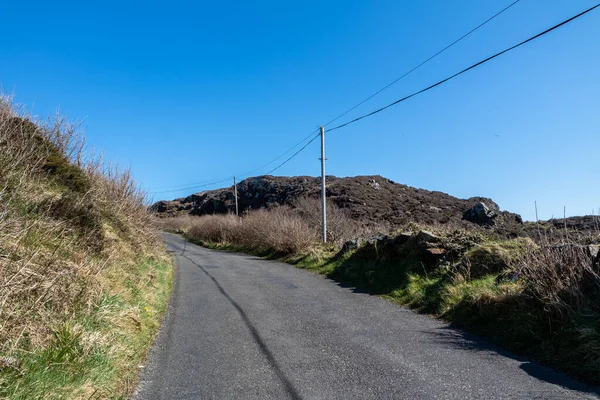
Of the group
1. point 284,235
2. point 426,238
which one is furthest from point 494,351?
point 284,235

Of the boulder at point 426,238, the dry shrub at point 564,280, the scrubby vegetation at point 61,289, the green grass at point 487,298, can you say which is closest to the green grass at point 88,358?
the scrubby vegetation at point 61,289

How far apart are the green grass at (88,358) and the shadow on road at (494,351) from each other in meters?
4.33

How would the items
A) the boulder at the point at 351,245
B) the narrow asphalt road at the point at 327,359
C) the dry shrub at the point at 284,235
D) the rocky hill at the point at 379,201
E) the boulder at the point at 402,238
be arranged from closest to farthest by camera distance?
the narrow asphalt road at the point at 327,359 → the boulder at the point at 402,238 → the boulder at the point at 351,245 → the dry shrub at the point at 284,235 → the rocky hill at the point at 379,201

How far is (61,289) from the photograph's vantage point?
5.14 m

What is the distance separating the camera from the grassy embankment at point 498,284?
5.36m

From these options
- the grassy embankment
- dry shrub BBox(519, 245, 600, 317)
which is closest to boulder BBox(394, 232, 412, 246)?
the grassy embankment

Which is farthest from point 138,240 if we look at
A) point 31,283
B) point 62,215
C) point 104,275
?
point 31,283

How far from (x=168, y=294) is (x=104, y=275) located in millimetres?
3484

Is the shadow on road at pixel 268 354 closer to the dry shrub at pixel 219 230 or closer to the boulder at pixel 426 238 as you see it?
the boulder at pixel 426 238

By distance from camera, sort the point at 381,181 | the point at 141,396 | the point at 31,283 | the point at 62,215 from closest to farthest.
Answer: the point at 141,396 → the point at 31,283 → the point at 62,215 → the point at 381,181

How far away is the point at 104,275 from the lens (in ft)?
23.6

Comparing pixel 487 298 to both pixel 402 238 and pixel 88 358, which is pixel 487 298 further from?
pixel 88 358

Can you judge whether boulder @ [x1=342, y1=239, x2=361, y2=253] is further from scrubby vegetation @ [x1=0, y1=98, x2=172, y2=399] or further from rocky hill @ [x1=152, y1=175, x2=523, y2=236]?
rocky hill @ [x1=152, y1=175, x2=523, y2=236]

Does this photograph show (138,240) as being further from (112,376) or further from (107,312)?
(112,376)
